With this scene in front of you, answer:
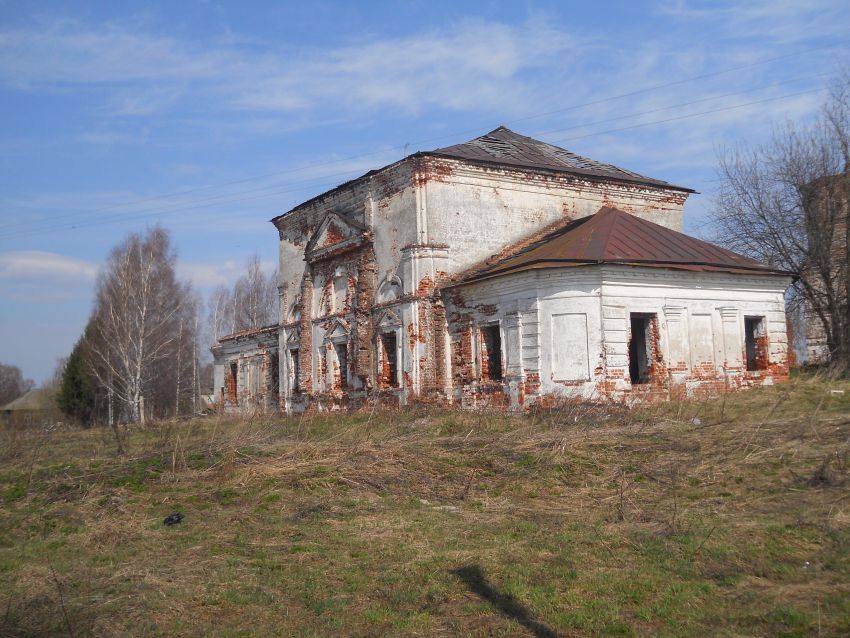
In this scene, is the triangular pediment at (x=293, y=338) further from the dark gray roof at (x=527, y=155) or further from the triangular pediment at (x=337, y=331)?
the dark gray roof at (x=527, y=155)

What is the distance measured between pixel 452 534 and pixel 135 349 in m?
26.4

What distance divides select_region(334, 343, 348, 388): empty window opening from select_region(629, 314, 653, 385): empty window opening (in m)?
8.35

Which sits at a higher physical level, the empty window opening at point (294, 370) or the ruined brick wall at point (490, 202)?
the ruined brick wall at point (490, 202)

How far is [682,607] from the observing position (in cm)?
504

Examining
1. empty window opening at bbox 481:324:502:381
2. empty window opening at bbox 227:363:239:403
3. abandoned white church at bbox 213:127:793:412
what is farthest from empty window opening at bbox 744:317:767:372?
empty window opening at bbox 227:363:239:403

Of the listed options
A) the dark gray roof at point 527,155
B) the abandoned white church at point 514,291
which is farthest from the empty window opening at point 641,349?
the dark gray roof at point 527,155

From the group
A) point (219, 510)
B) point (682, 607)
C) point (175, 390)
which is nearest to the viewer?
point (682, 607)

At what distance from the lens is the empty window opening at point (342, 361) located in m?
22.6

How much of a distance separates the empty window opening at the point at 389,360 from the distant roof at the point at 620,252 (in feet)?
9.43

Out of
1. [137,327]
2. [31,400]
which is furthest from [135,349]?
[31,400]

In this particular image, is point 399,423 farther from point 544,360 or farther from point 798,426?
point 798,426

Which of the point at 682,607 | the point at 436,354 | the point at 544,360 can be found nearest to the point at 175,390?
the point at 436,354

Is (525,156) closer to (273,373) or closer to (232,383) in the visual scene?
(273,373)

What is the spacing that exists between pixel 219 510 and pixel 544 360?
9.07 m
